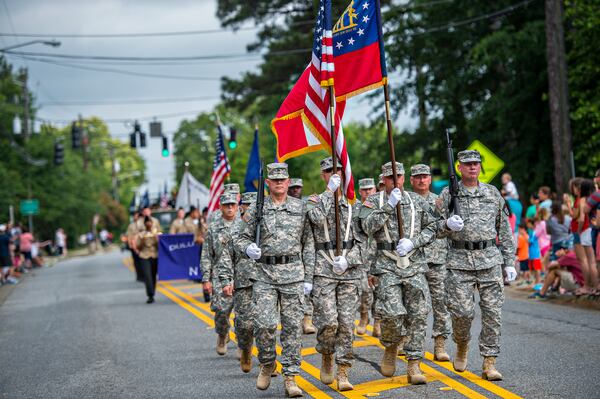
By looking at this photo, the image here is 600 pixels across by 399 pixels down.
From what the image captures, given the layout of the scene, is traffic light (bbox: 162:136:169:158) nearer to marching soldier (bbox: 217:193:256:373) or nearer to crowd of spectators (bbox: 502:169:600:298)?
crowd of spectators (bbox: 502:169:600:298)

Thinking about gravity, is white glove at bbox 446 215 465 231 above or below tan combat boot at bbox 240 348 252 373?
above

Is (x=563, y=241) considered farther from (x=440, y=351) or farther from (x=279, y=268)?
(x=279, y=268)

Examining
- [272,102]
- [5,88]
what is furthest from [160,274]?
[5,88]

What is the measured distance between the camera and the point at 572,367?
8828mm

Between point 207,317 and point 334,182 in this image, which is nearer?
point 334,182

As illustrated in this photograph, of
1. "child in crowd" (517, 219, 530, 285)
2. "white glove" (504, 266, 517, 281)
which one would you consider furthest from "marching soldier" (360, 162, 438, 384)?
"child in crowd" (517, 219, 530, 285)

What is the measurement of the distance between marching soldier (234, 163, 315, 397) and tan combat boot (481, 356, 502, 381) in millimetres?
1750

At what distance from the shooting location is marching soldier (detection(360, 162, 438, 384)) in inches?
333

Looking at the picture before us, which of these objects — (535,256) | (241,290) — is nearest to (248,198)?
(241,290)

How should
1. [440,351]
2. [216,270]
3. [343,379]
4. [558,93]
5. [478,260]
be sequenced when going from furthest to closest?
[558,93] → [216,270] → [440,351] → [478,260] → [343,379]

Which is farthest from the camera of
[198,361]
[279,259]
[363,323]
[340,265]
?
[363,323]

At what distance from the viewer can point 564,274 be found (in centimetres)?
1508

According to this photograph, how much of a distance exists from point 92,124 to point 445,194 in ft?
391

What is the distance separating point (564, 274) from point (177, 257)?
8660 millimetres
